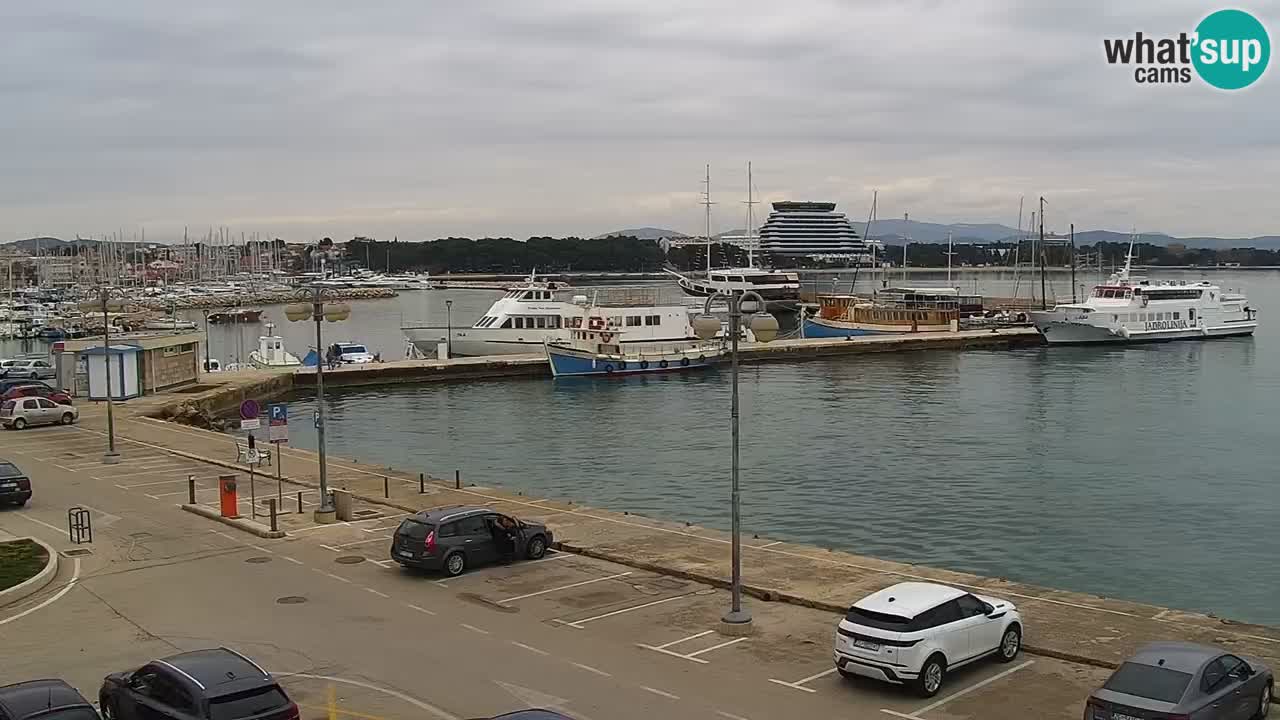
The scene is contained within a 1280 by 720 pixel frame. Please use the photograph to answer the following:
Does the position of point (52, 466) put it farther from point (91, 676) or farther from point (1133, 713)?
point (1133, 713)

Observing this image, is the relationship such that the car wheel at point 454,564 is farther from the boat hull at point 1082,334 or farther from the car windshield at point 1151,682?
the boat hull at point 1082,334

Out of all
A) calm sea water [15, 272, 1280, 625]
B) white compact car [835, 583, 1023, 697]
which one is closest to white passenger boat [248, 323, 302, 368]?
calm sea water [15, 272, 1280, 625]

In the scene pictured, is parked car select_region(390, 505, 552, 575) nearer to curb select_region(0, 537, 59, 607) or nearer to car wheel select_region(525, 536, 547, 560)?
car wheel select_region(525, 536, 547, 560)

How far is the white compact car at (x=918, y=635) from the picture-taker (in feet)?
44.9

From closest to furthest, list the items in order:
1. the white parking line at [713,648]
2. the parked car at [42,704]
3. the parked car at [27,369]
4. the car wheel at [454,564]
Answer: the parked car at [42,704] < the white parking line at [713,648] < the car wheel at [454,564] < the parked car at [27,369]

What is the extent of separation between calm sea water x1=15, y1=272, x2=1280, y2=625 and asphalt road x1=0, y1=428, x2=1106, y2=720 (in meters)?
11.6

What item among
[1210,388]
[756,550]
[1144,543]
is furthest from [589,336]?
[756,550]

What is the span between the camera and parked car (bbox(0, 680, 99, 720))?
10562 millimetres

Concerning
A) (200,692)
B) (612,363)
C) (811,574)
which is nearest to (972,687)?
(811,574)

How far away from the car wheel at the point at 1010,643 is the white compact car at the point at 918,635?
0.07 metres

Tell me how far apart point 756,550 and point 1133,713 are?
1150 cm

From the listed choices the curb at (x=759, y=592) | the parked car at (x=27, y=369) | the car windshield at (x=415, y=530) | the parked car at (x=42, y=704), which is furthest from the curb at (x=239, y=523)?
the parked car at (x=27, y=369)

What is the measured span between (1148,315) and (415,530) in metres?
96.9

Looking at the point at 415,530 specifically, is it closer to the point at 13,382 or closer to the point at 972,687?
the point at 972,687
